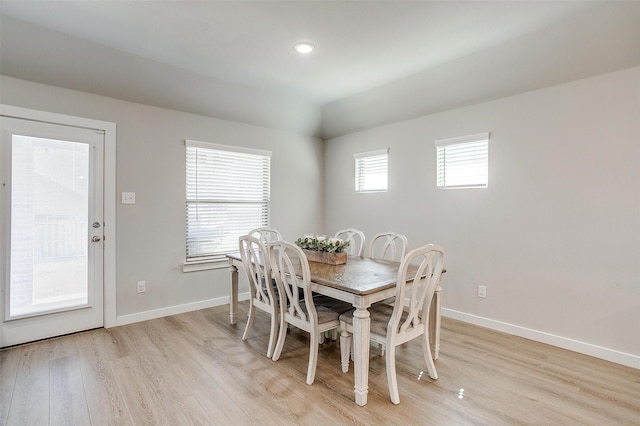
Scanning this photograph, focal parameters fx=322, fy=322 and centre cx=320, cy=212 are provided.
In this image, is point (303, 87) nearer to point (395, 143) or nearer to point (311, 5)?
point (395, 143)

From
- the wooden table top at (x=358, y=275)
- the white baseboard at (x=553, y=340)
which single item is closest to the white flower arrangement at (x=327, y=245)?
the wooden table top at (x=358, y=275)

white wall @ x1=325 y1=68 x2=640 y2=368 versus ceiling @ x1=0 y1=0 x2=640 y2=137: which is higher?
ceiling @ x1=0 y1=0 x2=640 y2=137

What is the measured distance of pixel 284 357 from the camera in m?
2.62

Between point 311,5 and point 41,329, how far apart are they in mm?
3571

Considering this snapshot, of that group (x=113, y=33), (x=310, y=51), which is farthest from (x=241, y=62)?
(x=113, y=33)

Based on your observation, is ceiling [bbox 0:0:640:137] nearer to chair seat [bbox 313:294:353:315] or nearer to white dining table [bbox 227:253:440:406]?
white dining table [bbox 227:253:440:406]

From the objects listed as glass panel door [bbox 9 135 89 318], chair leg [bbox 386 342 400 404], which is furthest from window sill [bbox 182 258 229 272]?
chair leg [bbox 386 342 400 404]

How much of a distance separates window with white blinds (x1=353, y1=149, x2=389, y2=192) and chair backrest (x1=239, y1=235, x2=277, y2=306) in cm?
212

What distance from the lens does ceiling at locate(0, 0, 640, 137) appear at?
89.4 inches

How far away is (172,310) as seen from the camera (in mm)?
3658

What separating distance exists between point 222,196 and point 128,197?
1.06 m

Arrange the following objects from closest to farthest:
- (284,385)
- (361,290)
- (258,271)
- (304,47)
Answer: (361,290)
(284,385)
(258,271)
(304,47)

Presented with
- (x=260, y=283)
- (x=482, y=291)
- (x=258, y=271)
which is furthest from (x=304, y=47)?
(x=482, y=291)

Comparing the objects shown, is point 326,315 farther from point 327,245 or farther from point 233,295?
point 233,295
